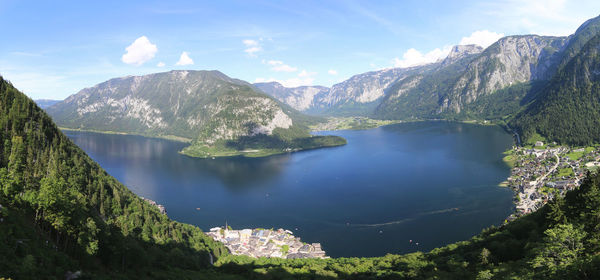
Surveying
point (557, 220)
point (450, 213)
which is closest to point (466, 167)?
point (450, 213)

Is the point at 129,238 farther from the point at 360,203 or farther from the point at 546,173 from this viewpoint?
the point at 546,173

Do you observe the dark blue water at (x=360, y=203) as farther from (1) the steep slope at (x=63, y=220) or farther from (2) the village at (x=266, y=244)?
(1) the steep slope at (x=63, y=220)

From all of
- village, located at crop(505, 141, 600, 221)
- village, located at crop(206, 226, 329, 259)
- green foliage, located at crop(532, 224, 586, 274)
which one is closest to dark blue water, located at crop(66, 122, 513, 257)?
village, located at crop(505, 141, 600, 221)

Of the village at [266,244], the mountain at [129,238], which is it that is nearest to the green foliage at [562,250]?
the mountain at [129,238]

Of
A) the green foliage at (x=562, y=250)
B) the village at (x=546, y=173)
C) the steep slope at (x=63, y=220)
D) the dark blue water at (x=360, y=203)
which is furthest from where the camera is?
the village at (x=546, y=173)

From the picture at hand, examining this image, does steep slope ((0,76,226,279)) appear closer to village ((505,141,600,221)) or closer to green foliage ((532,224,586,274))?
green foliage ((532,224,586,274))

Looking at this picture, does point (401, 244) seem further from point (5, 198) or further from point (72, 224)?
point (5, 198)

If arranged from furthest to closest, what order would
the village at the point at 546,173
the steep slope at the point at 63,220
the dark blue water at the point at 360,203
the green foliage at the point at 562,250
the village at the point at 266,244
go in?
the village at the point at 546,173 → the dark blue water at the point at 360,203 → the village at the point at 266,244 → the steep slope at the point at 63,220 → the green foliage at the point at 562,250
